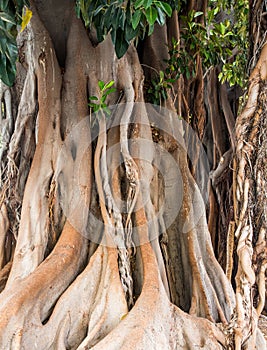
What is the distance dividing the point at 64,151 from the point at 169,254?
1.07m

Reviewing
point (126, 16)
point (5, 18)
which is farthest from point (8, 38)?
point (126, 16)

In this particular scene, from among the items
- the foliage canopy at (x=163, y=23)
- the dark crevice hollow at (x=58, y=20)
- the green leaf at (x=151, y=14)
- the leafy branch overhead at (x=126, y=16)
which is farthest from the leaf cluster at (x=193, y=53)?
the green leaf at (x=151, y=14)

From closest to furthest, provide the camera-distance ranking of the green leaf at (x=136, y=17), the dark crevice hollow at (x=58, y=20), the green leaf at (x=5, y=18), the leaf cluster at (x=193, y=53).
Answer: the green leaf at (x=5, y=18)
the green leaf at (x=136, y=17)
the dark crevice hollow at (x=58, y=20)
the leaf cluster at (x=193, y=53)

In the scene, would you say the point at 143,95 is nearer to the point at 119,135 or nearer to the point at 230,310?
the point at 119,135

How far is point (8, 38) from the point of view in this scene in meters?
1.74

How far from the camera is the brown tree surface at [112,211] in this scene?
2.20 m

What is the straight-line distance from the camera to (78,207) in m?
2.67

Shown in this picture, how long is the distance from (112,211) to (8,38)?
1286 mm

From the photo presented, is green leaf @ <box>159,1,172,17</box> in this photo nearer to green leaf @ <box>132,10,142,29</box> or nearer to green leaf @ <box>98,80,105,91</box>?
green leaf @ <box>132,10,142,29</box>

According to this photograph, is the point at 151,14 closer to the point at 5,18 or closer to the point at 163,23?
the point at 163,23

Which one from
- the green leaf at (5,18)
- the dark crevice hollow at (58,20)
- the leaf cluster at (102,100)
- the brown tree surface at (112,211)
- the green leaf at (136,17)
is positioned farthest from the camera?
the dark crevice hollow at (58,20)

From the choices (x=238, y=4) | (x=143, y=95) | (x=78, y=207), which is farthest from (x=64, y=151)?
(x=238, y=4)

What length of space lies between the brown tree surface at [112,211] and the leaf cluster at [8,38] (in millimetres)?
982

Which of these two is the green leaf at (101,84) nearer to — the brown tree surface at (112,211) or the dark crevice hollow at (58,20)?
the brown tree surface at (112,211)
